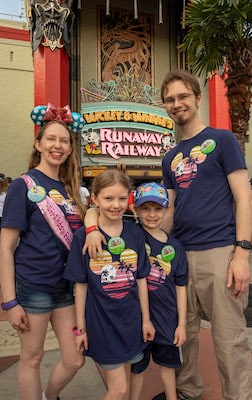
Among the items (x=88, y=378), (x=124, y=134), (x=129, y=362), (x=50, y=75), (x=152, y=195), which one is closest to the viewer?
(x=129, y=362)

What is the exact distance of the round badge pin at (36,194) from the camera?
194 centimetres

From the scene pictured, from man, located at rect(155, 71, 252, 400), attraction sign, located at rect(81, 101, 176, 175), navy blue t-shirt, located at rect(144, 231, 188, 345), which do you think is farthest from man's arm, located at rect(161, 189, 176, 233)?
attraction sign, located at rect(81, 101, 176, 175)

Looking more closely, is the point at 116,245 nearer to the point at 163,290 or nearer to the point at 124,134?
the point at 163,290

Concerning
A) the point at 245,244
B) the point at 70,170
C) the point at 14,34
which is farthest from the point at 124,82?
the point at 245,244

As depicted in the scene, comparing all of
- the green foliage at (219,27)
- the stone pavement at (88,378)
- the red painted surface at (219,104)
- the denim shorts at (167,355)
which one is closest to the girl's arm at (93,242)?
the denim shorts at (167,355)

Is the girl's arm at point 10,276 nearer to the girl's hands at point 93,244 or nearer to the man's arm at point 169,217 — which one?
the girl's hands at point 93,244

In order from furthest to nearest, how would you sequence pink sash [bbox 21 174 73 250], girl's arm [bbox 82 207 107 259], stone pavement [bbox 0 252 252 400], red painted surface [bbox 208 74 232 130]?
red painted surface [bbox 208 74 232 130], stone pavement [bbox 0 252 252 400], pink sash [bbox 21 174 73 250], girl's arm [bbox 82 207 107 259]

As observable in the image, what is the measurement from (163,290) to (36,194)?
88cm

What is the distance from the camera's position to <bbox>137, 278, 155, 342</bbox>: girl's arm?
1.96 meters

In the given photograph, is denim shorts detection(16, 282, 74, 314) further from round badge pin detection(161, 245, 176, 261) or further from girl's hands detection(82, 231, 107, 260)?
round badge pin detection(161, 245, 176, 261)

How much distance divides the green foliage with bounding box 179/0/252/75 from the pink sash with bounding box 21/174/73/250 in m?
4.12

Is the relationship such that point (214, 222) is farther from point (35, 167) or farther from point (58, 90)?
point (58, 90)

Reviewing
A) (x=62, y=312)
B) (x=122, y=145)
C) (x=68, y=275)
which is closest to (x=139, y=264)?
(x=68, y=275)

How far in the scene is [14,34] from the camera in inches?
564
